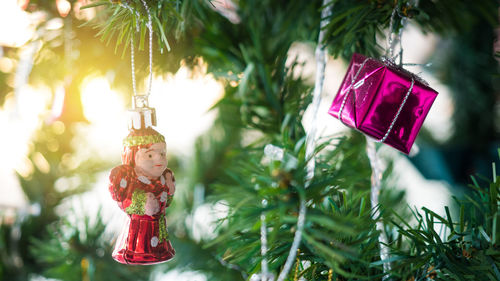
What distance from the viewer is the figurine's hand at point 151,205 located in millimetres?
376

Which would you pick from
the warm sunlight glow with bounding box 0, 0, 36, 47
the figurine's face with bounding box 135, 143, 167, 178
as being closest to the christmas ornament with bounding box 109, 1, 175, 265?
the figurine's face with bounding box 135, 143, 167, 178

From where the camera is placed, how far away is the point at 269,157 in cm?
33

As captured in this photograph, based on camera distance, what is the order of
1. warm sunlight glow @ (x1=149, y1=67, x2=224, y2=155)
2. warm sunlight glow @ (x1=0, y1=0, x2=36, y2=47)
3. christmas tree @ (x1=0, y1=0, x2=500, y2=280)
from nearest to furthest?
christmas tree @ (x1=0, y1=0, x2=500, y2=280), warm sunlight glow @ (x1=0, y1=0, x2=36, y2=47), warm sunlight glow @ (x1=149, y1=67, x2=224, y2=155)

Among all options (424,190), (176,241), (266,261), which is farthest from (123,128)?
(424,190)

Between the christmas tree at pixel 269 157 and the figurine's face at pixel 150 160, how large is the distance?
71 millimetres

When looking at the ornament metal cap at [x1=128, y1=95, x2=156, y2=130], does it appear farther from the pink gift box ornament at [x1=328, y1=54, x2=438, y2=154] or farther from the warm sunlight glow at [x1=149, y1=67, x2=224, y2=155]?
the warm sunlight glow at [x1=149, y1=67, x2=224, y2=155]

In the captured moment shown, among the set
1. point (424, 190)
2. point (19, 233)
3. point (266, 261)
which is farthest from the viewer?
point (424, 190)

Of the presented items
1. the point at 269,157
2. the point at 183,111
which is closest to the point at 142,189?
the point at 269,157

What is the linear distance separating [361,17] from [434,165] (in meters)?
0.62

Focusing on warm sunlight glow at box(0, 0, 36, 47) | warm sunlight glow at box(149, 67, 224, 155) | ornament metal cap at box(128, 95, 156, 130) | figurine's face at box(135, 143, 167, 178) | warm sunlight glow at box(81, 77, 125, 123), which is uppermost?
warm sunlight glow at box(0, 0, 36, 47)

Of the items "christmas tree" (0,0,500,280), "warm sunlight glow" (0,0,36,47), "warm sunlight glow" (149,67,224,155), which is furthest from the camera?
"warm sunlight glow" (149,67,224,155)

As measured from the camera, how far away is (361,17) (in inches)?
14.6

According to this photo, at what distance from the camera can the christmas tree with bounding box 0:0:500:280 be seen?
0.31m

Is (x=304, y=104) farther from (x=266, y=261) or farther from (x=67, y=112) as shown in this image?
(x=67, y=112)
